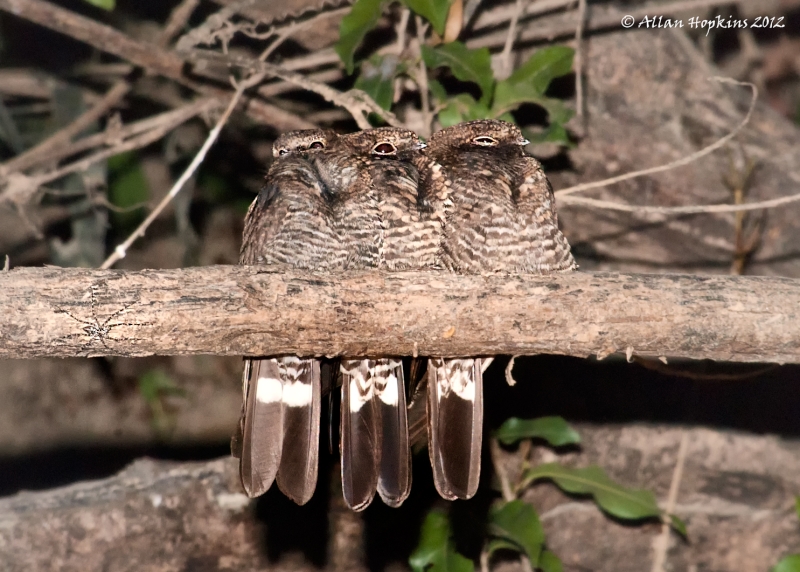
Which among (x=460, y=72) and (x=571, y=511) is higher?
(x=460, y=72)

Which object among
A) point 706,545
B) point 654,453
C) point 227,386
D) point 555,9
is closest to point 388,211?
point 555,9

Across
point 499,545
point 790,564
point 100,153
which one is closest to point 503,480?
point 499,545

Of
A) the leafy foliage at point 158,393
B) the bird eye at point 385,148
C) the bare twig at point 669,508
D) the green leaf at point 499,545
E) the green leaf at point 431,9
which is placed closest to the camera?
the bird eye at point 385,148

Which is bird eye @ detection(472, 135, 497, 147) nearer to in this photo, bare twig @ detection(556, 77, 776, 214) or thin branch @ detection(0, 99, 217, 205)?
bare twig @ detection(556, 77, 776, 214)

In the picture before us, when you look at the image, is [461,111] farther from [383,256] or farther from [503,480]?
[503,480]

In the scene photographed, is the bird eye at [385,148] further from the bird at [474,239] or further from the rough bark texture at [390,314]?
the rough bark texture at [390,314]

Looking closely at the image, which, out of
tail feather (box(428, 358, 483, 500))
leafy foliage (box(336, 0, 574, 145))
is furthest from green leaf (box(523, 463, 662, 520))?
leafy foliage (box(336, 0, 574, 145))

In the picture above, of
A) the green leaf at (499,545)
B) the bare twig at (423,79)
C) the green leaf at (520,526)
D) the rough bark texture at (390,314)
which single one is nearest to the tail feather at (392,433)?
the rough bark texture at (390,314)
